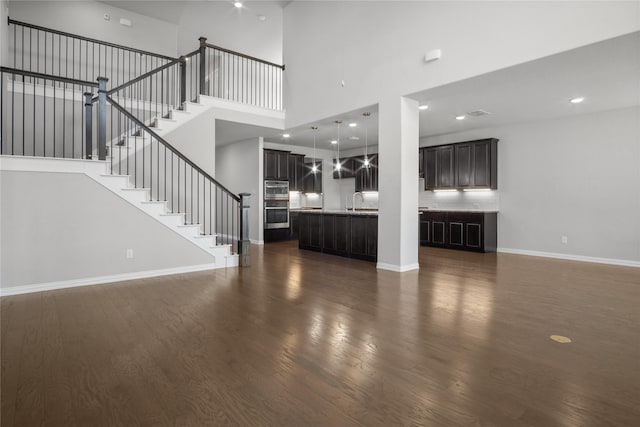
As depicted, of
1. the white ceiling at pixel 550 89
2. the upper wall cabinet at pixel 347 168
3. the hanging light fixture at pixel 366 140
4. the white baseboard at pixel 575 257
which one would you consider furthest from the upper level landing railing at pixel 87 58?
the white baseboard at pixel 575 257

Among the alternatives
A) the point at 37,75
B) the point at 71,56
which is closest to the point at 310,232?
the point at 37,75

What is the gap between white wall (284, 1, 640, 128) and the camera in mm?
3537

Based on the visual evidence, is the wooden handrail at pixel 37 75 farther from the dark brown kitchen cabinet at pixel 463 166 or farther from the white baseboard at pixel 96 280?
the dark brown kitchen cabinet at pixel 463 166

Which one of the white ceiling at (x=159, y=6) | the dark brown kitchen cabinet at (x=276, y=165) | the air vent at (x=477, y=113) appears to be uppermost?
the white ceiling at (x=159, y=6)

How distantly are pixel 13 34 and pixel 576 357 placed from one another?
925cm

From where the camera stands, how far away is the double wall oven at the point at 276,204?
29.1 feet

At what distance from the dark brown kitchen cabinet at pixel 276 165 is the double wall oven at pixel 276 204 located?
16 centimetres

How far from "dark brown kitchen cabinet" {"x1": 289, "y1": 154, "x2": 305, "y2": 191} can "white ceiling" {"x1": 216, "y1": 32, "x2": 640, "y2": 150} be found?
1.61 m

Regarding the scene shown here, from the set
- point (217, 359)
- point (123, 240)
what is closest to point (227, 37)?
point (123, 240)

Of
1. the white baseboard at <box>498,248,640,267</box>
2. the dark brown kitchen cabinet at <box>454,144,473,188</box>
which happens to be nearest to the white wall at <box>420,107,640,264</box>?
the white baseboard at <box>498,248,640,267</box>

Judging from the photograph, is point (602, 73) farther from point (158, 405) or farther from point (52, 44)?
point (52, 44)

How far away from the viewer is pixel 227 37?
8.75m

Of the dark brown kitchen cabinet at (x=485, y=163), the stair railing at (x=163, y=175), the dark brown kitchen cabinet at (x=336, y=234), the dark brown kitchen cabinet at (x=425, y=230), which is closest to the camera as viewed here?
the stair railing at (x=163, y=175)

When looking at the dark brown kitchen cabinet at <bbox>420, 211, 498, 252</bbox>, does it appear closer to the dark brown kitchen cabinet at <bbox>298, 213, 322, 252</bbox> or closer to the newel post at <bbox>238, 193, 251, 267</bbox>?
the dark brown kitchen cabinet at <bbox>298, 213, 322, 252</bbox>
